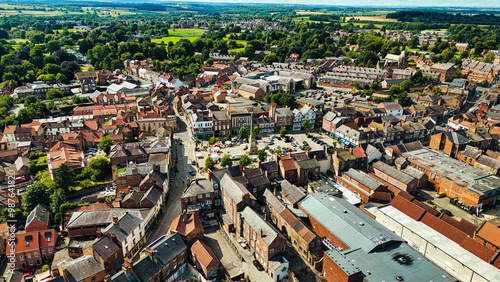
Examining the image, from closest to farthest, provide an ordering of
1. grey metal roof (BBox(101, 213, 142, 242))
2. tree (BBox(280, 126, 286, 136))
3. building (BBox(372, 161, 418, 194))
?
grey metal roof (BBox(101, 213, 142, 242)) → building (BBox(372, 161, 418, 194)) → tree (BBox(280, 126, 286, 136))

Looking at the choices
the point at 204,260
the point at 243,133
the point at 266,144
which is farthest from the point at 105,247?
the point at 266,144

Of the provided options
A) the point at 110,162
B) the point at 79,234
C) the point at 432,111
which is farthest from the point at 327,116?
the point at 79,234

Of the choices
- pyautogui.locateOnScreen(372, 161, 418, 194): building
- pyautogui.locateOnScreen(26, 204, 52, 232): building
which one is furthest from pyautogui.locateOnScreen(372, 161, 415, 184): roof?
pyautogui.locateOnScreen(26, 204, 52, 232): building

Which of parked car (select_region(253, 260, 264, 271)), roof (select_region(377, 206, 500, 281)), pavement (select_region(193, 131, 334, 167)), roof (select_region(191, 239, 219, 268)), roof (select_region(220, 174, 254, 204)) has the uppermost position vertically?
roof (select_region(220, 174, 254, 204))

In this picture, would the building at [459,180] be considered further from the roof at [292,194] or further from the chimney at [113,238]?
the chimney at [113,238]

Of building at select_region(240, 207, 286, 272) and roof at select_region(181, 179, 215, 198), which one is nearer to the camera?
building at select_region(240, 207, 286, 272)

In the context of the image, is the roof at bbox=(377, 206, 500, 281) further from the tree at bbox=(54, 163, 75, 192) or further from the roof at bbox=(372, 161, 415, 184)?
the tree at bbox=(54, 163, 75, 192)
